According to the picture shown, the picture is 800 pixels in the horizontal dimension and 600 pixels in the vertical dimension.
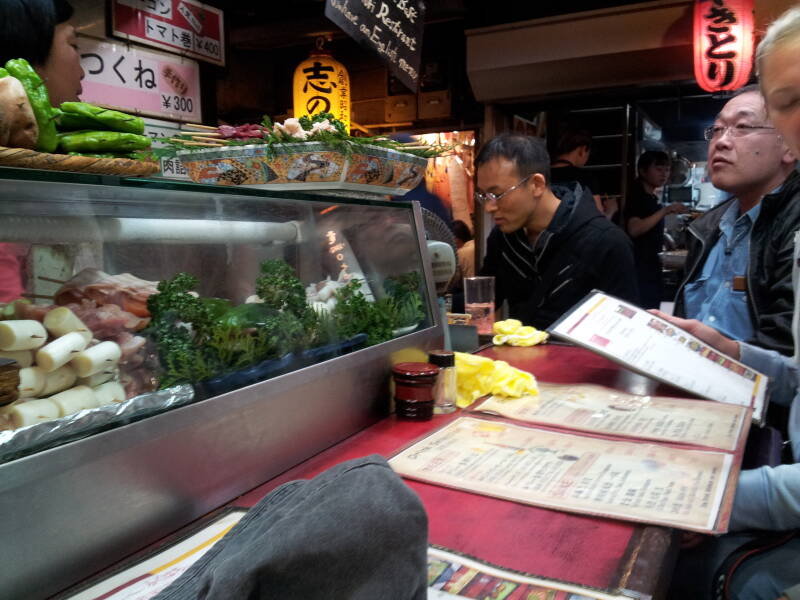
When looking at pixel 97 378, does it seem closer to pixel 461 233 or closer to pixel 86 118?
pixel 86 118

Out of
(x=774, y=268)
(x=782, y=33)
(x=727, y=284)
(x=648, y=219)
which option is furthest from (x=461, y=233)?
(x=782, y=33)

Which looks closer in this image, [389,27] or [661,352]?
[661,352]

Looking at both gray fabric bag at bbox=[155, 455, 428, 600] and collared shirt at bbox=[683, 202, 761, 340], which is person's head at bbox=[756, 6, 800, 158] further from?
collared shirt at bbox=[683, 202, 761, 340]

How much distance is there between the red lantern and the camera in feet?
15.2

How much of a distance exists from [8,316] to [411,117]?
6310mm

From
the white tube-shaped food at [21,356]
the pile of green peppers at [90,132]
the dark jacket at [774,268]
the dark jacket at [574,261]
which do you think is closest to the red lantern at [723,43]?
the dark jacket at [574,261]

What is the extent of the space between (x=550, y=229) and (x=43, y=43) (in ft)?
8.75

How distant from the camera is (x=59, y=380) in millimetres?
909

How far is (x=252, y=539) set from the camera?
0.55 metres

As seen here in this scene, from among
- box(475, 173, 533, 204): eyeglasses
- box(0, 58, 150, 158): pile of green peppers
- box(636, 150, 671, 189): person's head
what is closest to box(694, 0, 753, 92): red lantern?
box(636, 150, 671, 189): person's head

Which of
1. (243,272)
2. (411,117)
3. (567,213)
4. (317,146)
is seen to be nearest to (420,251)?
(317,146)

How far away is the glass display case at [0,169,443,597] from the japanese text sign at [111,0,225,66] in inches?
138

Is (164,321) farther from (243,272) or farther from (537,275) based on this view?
(537,275)

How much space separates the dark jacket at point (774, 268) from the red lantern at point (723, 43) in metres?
2.91
